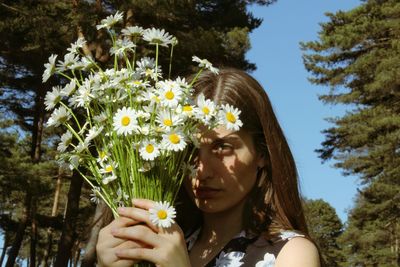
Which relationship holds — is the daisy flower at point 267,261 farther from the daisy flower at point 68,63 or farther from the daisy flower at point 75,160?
the daisy flower at point 68,63

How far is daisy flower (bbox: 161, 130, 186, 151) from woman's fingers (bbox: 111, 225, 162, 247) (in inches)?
7.0

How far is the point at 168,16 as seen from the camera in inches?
460

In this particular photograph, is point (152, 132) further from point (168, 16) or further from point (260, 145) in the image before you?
point (168, 16)

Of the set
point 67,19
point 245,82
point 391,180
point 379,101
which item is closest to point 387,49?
point 379,101

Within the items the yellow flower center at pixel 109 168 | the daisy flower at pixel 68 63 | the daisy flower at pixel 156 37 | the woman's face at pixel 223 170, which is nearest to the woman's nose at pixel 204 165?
the woman's face at pixel 223 170

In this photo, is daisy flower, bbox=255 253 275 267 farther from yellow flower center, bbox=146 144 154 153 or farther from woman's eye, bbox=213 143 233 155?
yellow flower center, bbox=146 144 154 153

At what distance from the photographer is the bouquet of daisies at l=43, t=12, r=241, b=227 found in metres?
1.38

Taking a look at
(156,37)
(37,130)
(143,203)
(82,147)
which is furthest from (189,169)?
(37,130)

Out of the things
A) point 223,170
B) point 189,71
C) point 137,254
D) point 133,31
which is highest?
point 189,71

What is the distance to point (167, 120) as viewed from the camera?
1.38m

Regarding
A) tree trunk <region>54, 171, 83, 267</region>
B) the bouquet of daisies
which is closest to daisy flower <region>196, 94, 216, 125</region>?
the bouquet of daisies

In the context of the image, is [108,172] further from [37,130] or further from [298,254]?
[37,130]

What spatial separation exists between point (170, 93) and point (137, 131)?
0.12 meters

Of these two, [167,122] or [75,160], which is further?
[75,160]
